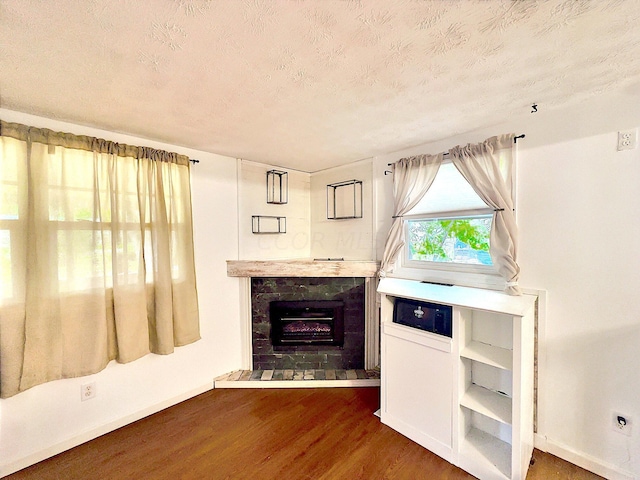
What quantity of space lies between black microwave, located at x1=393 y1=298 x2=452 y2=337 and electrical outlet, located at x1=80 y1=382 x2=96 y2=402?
7.68ft

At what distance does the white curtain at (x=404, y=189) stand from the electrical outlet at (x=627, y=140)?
1.01 meters

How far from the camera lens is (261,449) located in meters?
1.88

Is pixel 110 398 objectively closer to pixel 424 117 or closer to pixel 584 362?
pixel 424 117

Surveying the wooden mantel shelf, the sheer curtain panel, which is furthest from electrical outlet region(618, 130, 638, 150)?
the sheer curtain panel

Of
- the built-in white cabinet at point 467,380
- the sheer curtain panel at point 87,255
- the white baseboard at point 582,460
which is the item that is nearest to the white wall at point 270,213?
the sheer curtain panel at point 87,255

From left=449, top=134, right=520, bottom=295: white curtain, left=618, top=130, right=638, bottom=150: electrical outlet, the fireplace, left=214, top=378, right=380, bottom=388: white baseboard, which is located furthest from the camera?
the fireplace

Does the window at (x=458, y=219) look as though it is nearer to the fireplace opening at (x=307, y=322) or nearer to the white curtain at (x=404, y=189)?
the white curtain at (x=404, y=189)

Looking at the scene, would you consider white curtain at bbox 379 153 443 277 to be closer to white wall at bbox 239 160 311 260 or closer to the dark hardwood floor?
white wall at bbox 239 160 311 260

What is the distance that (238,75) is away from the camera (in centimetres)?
131

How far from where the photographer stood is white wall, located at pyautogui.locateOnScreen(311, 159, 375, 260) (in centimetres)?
288

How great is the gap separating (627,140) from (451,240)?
1.15 m

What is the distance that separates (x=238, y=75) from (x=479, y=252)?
6.83 ft

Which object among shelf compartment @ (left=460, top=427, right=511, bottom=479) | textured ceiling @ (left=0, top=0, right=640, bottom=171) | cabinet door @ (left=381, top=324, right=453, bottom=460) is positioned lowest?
shelf compartment @ (left=460, top=427, right=511, bottom=479)

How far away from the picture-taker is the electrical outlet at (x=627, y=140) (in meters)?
1.52
